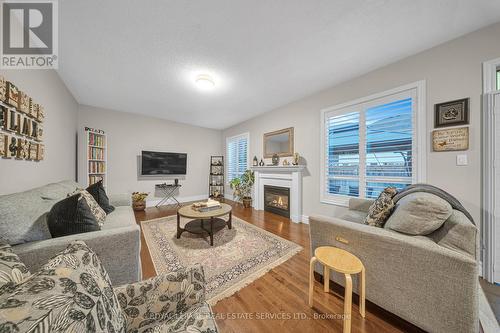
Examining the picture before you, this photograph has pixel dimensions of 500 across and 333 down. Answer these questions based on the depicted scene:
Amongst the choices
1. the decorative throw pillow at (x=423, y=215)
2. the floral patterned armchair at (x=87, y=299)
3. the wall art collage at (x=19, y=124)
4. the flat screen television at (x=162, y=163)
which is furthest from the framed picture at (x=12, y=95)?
the decorative throw pillow at (x=423, y=215)

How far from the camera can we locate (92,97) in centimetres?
338

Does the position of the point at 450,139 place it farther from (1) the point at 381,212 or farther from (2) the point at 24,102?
(2) the point at 24,102

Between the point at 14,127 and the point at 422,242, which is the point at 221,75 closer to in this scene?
the point at 14,127

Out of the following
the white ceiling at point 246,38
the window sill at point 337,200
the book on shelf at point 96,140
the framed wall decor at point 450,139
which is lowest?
the window sill at point 337,200

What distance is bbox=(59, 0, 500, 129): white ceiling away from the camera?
59.6 inches

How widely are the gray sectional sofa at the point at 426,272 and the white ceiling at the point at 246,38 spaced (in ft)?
6.17

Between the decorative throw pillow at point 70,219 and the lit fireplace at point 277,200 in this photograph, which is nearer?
the decorative throw pillow at point 70,219

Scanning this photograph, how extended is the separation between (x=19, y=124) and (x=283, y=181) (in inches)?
146

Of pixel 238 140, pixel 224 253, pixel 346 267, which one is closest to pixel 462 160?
pixel 346 267

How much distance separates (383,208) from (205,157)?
504 cm

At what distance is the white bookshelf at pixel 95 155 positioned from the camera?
3518 millimetres

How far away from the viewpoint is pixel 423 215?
1193 mm

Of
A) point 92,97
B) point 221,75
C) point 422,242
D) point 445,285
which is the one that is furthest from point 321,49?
point 92,97

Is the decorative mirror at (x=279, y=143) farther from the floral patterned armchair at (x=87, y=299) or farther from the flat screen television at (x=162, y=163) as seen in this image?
the floral patterned armchair at (x=87, y=299)
